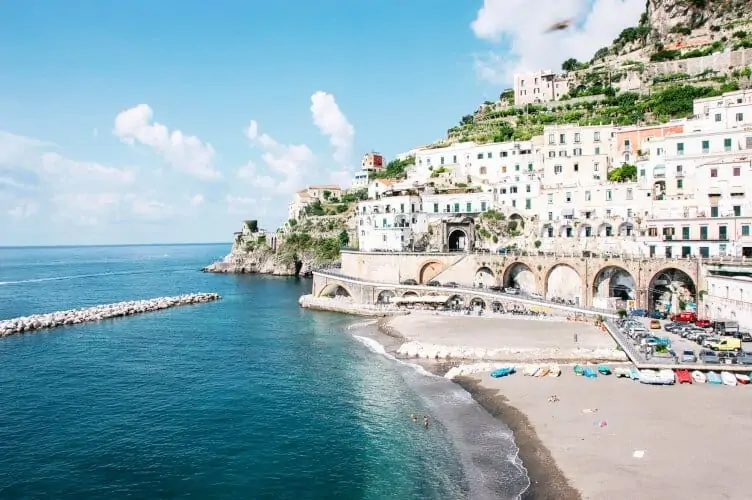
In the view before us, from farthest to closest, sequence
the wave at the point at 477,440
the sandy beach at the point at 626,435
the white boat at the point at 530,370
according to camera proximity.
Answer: the white boat at the point at 530,370 < the wave at the point at 477,440 < the sandy beach at the point at 626,435

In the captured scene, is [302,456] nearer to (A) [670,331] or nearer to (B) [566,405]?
(B) [566,405]

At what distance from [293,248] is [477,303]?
263ft

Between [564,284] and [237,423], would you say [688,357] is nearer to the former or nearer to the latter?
[564,284]

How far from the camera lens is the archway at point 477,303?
7201 cm

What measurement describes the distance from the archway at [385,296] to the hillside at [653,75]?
42592mm

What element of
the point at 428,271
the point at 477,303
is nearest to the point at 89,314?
the point at 428,271

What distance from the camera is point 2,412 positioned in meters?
40.5

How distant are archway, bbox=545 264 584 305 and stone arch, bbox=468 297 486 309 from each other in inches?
332

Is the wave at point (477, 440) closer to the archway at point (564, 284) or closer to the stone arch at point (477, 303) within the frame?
the stone arch at point (477, 303)

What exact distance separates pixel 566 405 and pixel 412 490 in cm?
1428

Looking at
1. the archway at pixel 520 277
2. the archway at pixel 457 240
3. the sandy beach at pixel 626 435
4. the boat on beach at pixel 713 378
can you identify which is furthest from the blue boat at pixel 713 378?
the archway at pixel 457 240

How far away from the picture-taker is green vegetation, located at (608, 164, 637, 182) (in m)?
76.2

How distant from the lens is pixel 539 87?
125688 mm

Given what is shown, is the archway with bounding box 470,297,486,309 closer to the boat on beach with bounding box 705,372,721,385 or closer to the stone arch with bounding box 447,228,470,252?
the stone arch with bounding box 447,228,470,252
